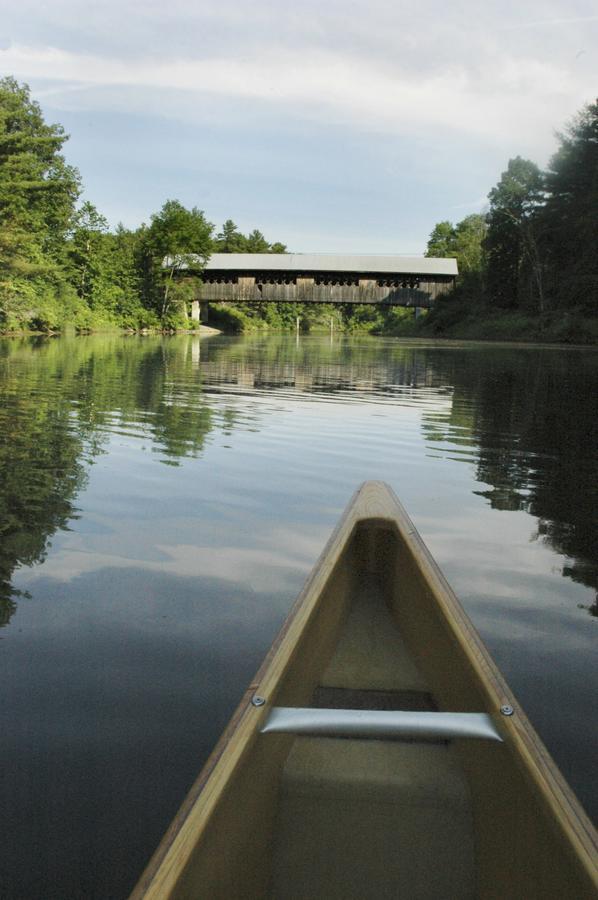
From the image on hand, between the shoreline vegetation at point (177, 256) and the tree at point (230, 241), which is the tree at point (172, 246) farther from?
the tree at point (230, 241)

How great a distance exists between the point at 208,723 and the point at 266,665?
789 millimetres

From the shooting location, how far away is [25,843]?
207 centimetres

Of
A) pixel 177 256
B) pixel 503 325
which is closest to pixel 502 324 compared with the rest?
pixel 503 325

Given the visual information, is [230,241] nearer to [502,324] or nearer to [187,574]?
[502,324]

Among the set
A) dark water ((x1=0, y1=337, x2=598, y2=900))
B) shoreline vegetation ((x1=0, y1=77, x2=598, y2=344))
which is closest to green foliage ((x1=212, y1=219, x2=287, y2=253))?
shoreline vegetation ((x1=0, y1=77, x2=598, y2=344))

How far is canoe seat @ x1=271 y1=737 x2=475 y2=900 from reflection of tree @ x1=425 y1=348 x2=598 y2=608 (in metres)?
2.68

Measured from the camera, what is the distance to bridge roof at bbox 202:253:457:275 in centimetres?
5229

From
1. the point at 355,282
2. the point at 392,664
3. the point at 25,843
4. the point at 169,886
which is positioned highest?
the point at 355,282

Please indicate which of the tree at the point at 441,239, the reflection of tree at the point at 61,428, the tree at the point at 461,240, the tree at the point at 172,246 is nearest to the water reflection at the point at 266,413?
the reflection of tree at the point at 61,428

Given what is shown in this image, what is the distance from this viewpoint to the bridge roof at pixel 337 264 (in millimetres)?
52294

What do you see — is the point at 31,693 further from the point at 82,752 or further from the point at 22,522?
the point at 22,522

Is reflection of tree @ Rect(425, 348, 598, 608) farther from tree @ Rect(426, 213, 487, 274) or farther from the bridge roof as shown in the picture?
tree @ Rect(426, 213, 487, 274)

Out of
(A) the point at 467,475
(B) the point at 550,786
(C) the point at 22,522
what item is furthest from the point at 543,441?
(B) the point at 550,786

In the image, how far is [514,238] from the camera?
176ft
